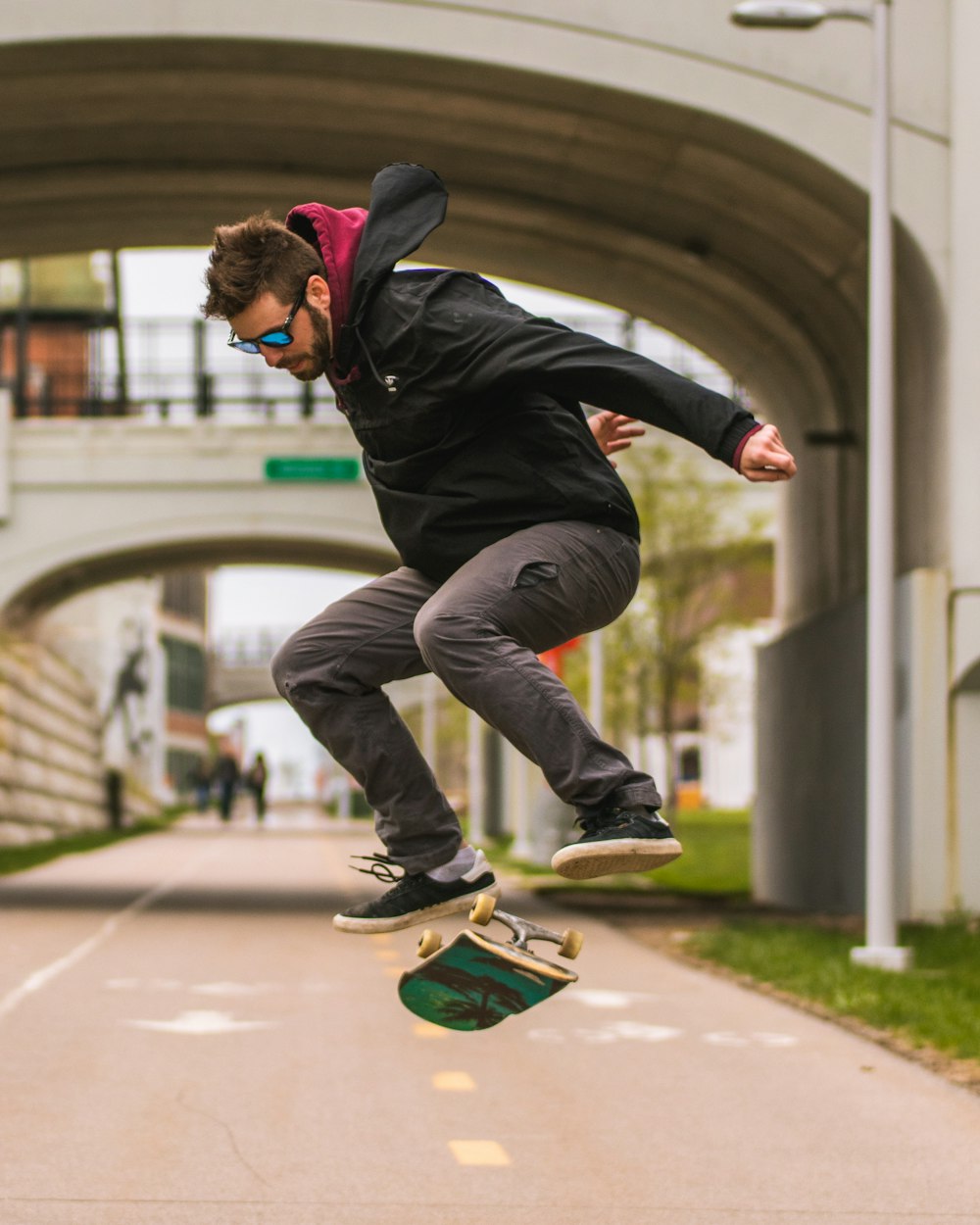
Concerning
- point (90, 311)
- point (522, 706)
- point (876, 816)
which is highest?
point (90, 311)

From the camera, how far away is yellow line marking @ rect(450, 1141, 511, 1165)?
7023mm

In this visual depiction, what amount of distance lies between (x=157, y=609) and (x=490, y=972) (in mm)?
85746

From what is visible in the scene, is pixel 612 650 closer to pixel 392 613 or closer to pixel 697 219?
pixel 697 219

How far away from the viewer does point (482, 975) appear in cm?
464

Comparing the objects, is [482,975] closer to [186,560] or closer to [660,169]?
[660,169]

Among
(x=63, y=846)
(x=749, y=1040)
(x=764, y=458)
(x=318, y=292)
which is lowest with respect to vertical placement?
(x=63, y=846)

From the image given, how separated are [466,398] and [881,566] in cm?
1036

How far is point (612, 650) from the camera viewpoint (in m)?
41.2

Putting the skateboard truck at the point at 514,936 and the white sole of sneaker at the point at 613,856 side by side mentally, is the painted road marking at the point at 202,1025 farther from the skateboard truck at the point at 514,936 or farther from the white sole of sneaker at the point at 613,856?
the white sole of sneaker at the point at 613,856

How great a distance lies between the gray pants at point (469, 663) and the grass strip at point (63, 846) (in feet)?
74.8

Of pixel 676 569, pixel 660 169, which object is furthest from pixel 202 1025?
pixel 676 569

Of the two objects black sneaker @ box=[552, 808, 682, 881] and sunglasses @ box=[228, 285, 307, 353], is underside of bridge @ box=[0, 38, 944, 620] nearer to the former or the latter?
sunglasses @ box=[228, 285, 307, 353]

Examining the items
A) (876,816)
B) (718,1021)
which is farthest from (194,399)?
(718,1021)

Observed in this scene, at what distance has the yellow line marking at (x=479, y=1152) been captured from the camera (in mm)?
7023
